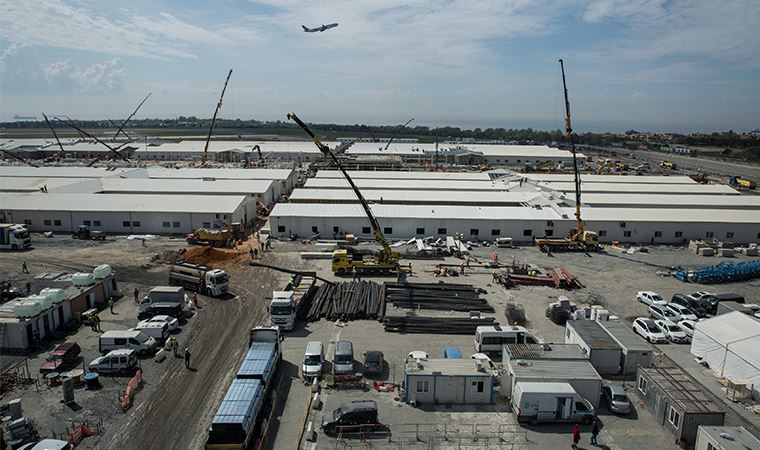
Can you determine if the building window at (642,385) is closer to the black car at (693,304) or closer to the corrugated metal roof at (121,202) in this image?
the black car at (693,304)

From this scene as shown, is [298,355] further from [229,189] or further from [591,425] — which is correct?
[229,189]

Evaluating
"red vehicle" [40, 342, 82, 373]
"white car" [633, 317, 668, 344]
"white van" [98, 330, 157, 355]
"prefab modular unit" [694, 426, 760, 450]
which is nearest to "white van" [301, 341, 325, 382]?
"white van" [98, 330, 157, 355]

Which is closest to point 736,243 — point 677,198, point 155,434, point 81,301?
point 677,198

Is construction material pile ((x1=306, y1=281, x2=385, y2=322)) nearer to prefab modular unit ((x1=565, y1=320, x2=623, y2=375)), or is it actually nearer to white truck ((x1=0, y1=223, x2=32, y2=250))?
prefab modular unit ((x1=565, y1=320, x2=623, y2=375))

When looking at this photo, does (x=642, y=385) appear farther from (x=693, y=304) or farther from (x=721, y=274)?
(x=721, y=274)

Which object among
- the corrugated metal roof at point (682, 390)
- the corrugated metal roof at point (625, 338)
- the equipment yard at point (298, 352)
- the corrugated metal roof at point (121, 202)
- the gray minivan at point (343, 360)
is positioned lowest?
the equipment yard at point (298, 352)

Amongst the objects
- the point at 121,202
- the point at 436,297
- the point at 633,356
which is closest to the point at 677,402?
the point at 633,356

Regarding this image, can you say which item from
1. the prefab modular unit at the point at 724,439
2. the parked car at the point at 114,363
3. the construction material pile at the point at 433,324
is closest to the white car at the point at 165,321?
the parked car at the point at 114,363
